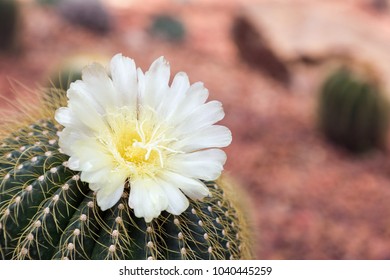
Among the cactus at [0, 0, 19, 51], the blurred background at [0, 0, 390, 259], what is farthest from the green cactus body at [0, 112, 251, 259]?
the cactus at [0, 0, 19, 51]

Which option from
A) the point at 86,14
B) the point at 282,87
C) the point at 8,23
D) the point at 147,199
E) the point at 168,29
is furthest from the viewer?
the point at 168,29

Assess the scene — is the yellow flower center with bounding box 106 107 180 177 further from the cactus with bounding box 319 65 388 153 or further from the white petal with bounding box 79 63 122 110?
the cactus with bounding box 319 65 388 153

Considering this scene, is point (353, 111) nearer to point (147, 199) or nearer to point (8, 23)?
point (8, 23)

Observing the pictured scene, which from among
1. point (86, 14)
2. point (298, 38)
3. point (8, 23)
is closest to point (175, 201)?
point (8, 23)

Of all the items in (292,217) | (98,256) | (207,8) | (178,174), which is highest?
(207,8)

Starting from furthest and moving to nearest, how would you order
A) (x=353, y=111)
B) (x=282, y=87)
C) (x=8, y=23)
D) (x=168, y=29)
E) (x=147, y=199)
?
(x=168, y=29) < (x=282, y=87) < (x=8, y=23) < (x=353, y=111) < (x=147, y=199)
